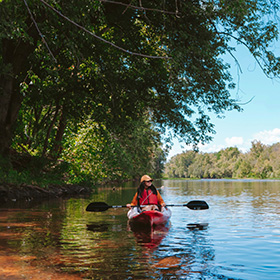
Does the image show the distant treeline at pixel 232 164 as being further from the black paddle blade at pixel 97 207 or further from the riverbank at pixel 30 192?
the black paddle blade at pixel 97 207

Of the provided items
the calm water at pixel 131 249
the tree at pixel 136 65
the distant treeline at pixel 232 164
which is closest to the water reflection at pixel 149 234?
the calm water at pixel 131 249

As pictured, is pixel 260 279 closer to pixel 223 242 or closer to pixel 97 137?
pixel 223 242

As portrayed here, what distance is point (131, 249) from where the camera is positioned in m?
8.04

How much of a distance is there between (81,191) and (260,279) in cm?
2230

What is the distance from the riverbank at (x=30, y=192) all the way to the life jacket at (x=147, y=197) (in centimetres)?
731

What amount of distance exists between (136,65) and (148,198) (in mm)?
7615

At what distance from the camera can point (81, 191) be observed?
27.5 meters

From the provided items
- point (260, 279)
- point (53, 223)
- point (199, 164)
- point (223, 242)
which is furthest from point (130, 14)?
point (199, 164)

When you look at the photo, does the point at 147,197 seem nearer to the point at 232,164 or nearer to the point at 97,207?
the point at 97,207

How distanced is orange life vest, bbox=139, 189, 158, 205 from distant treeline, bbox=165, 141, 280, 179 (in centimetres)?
10747

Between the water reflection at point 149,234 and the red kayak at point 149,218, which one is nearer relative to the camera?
the water reflection at point 149,234

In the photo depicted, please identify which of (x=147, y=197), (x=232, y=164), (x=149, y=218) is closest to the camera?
(x=149, y=218)

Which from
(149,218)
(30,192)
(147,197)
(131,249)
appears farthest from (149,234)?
(30,192)

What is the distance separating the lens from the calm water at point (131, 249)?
606 cm
